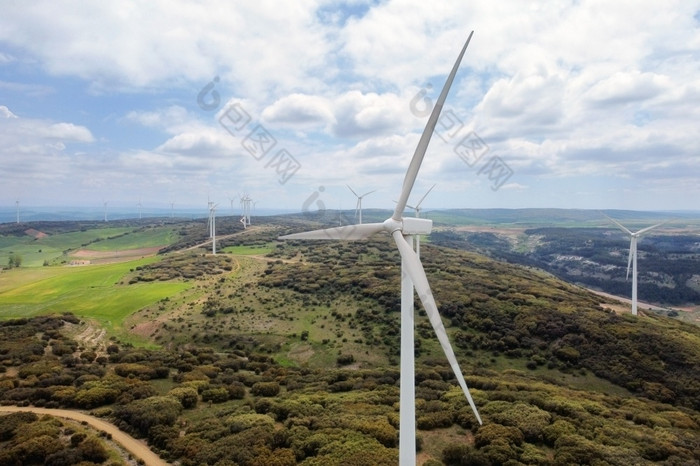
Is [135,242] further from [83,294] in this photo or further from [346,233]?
[346,233]

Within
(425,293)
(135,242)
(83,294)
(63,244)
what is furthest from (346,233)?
(63,244)

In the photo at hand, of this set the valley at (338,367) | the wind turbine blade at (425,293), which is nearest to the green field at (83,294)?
the valley at (338,367)

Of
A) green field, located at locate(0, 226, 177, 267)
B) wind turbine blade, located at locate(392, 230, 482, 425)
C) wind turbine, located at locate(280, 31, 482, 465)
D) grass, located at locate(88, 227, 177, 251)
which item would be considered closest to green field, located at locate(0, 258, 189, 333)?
wind turbine, located at locate(280, 31, 482, 465)

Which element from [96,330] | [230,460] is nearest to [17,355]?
[96,330]

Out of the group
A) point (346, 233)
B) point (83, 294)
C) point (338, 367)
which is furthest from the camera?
point (83, 294)

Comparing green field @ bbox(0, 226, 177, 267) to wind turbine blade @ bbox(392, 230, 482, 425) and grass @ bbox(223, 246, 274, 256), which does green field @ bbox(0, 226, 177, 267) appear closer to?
grass @ bbox(223, 246, 274, 256)

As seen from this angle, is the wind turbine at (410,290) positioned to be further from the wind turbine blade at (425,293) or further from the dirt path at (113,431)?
the dirt path at (113,431)
